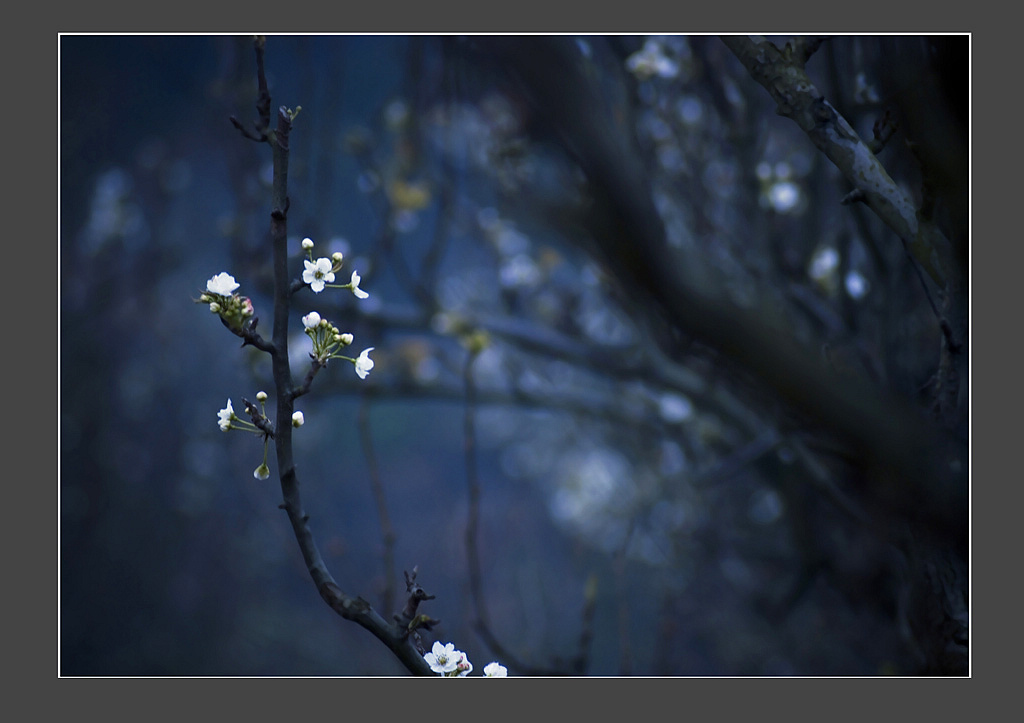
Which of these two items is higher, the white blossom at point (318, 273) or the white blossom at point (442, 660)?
the white blossom at point (318, 273)

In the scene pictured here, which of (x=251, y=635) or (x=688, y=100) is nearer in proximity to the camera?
(x=688, y=100)

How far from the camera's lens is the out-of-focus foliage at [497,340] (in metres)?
1.51

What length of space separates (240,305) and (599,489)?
2.70 meters

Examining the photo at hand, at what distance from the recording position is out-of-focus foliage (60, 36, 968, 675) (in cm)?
151

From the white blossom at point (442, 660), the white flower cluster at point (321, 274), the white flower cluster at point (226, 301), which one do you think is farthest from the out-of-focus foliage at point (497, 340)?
the white flower cluster at point (226, 301)

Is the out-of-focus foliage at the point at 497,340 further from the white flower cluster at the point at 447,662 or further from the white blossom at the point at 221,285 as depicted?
the white blossom at the point at 221,285

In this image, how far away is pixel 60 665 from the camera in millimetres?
1428

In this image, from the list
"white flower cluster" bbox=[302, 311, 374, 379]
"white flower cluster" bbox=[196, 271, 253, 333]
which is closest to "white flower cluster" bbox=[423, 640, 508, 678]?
"white flower cluster" bbox=[302, 311, 374, 379]

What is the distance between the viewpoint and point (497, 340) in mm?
2320

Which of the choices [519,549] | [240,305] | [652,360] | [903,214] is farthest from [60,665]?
[519,549]

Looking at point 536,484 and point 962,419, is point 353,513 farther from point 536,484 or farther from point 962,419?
point 962,419

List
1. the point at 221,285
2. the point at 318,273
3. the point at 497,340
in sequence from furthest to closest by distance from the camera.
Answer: the point at 497,340 < the point at 318,273 < the point at 221,285

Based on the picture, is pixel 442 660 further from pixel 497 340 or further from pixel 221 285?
pixel 497 340

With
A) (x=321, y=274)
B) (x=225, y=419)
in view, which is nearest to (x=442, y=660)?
(x=225, y=419)
